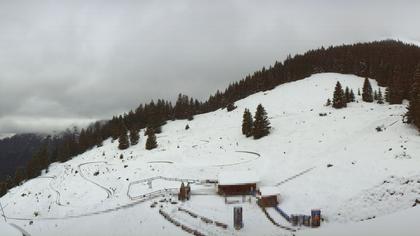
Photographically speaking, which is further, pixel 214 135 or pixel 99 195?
pixel 214 135

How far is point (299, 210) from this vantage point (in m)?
41.2

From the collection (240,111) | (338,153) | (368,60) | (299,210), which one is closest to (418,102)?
(338,153)

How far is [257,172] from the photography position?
2212 inches

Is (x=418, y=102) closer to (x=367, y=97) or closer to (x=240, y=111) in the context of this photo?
(x=367, y=97)

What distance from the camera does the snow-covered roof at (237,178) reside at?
49519 millimetres

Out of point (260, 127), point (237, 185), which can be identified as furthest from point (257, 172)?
point (260, 127)

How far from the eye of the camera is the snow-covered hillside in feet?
128

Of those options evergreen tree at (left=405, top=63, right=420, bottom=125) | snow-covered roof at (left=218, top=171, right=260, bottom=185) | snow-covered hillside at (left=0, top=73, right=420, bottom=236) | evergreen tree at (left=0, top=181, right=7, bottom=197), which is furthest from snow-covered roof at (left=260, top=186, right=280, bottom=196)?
evergreen tree at (left=0, top=181, right=7, bottom=197)

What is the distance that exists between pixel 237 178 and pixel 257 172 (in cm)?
671

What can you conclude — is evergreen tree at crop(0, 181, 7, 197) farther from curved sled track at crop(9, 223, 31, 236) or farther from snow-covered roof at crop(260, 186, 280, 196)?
snow-covered roof at crop(260, 186, 280, 196)

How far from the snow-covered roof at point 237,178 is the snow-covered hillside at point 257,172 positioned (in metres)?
2.15

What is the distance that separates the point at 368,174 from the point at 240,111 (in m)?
66.9

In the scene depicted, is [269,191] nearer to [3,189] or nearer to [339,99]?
[339,99]

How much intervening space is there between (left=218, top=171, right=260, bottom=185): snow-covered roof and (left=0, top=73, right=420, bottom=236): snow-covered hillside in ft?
7.07
